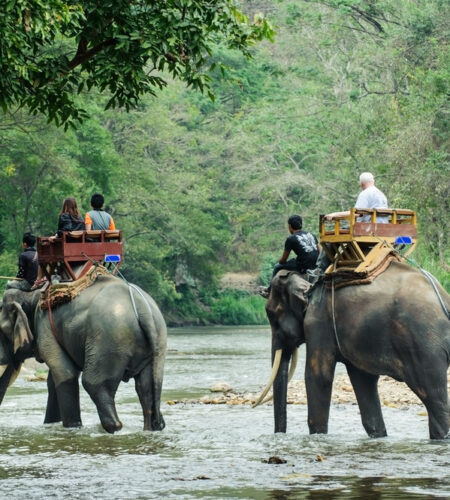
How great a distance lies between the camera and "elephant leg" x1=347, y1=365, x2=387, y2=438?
12.5 m

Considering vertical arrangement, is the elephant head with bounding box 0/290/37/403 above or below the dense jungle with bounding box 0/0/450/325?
below

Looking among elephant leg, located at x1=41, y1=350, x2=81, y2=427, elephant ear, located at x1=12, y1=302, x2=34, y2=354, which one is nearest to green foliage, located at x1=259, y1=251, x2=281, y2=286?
elephant ear, located at x1=12, y1=302, x2=34, y2=354

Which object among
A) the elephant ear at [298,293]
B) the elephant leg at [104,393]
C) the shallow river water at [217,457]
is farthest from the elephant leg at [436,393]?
the elephant leg at [104,393]

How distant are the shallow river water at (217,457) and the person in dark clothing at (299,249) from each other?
1.62m

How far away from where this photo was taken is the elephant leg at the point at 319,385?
40.0 feet

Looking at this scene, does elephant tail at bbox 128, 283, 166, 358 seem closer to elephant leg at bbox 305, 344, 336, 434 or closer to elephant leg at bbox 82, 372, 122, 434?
elephant leg at bbox 82, 372, 122, 434

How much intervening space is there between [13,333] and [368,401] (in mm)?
3897

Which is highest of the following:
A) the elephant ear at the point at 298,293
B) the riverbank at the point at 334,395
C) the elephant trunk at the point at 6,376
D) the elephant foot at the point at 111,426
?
the elephant ear at the point at 298,293

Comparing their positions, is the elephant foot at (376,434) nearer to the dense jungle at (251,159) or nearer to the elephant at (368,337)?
the elephant at (368,337)

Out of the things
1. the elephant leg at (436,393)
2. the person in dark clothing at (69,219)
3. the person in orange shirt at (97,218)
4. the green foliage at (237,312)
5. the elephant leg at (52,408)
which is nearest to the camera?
the elephant leg at (436,393)

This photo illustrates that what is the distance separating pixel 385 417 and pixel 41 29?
6.87 meters

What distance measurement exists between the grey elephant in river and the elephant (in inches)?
48.9

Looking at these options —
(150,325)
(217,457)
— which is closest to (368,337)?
(217,457)

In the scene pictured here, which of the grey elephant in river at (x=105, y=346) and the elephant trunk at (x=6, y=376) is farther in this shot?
the elephant trunk at (x=6, y=376)
